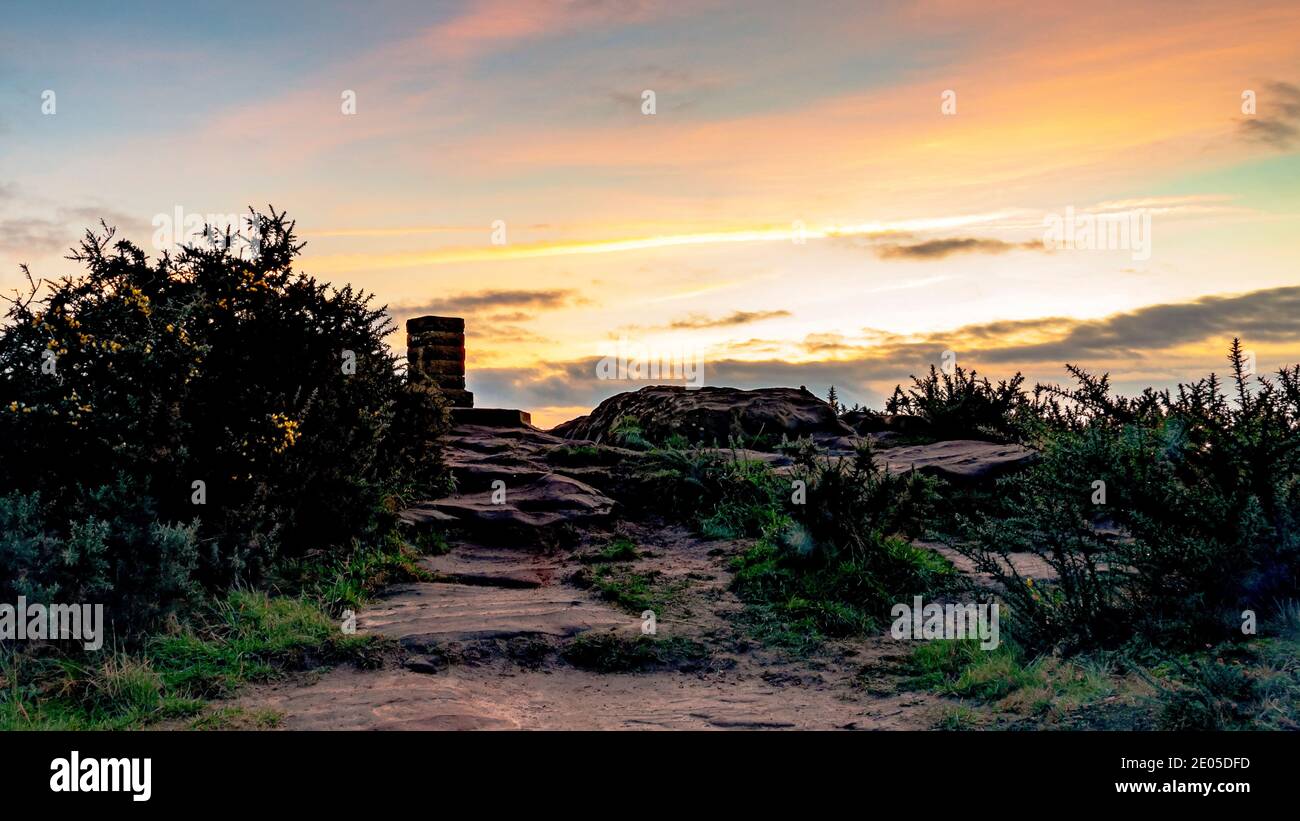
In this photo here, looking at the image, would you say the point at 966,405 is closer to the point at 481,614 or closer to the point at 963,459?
the point at 963,459

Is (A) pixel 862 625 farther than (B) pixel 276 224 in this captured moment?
No

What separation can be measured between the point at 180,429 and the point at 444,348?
40.3 feet

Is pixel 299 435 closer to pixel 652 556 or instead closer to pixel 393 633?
pixel 393 633

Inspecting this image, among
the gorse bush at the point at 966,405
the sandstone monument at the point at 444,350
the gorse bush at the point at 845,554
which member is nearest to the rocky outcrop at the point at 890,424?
the gorse bush at the point at 966,405

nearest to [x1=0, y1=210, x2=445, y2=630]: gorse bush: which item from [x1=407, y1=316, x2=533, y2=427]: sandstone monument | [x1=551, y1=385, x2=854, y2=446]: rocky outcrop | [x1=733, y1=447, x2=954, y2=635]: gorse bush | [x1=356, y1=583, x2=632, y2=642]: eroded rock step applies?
[x1=356, y1=583, x2=632, y2=642]: eroded rock step

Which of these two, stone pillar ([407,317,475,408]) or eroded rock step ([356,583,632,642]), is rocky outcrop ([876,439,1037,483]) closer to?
eroded rock step ([356,583,632,642])

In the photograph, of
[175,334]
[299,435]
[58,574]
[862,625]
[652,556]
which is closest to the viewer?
[58,574]

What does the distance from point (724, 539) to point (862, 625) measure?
134 inches

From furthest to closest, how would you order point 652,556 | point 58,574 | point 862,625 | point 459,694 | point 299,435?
point 652,556
point 299,435
point 862,625
point 58,574
point 459,694

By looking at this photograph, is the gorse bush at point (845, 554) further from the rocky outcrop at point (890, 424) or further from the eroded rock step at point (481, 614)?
the rocky outcrop at point (890, 424)

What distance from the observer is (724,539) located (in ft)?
41.1

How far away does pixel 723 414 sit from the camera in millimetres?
17844

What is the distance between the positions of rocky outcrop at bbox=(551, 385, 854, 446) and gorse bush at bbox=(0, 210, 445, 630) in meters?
6.31

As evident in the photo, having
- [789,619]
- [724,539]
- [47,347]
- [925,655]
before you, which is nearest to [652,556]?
[724,539]
